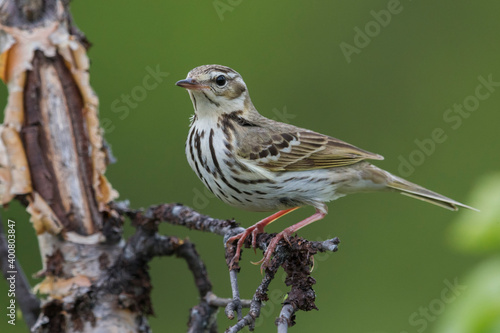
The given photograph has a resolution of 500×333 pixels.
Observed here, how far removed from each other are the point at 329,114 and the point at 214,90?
276cm

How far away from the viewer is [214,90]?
4.21 meters

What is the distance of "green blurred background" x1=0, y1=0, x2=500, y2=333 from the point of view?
641cm

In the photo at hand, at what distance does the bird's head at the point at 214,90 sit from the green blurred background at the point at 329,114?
175 centimetres

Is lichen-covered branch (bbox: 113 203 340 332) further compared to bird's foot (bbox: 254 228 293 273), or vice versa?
bird's foot (bbox: 254 228 293 273)

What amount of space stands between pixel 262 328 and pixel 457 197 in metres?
2.23

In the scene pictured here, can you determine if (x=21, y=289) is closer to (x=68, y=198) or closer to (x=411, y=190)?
(x=68, y=198)

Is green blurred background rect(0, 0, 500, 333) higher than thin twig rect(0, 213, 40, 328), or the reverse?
green blurred background rect(0, 0, 500, 333)

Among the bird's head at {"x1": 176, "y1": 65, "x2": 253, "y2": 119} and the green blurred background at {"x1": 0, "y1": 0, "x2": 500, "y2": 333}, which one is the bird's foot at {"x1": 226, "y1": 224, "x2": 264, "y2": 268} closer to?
the bird's head at {"x1": 176, "y1": 65, "x2": 253, "y2": 119}

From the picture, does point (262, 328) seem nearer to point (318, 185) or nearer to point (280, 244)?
point (318, 185)

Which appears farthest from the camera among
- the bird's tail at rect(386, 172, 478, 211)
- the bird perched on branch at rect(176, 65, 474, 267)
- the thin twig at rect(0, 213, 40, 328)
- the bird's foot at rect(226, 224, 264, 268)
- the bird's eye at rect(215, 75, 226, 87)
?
the bird's tail at rect(386, 172, 478, 211)

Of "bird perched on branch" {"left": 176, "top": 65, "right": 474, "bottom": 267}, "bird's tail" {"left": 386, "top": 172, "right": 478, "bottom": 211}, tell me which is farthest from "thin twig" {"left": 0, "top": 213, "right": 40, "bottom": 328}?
"bird's tail" {"left": 386, "top": 172, "right": 478, "bottom": 211}

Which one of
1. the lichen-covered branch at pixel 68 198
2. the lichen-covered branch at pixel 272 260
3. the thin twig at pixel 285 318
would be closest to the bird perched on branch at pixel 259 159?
the lichen-covered branch at pixel 272 260

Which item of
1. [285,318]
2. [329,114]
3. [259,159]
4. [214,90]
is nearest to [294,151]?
[259,159]

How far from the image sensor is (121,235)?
3969 mm
